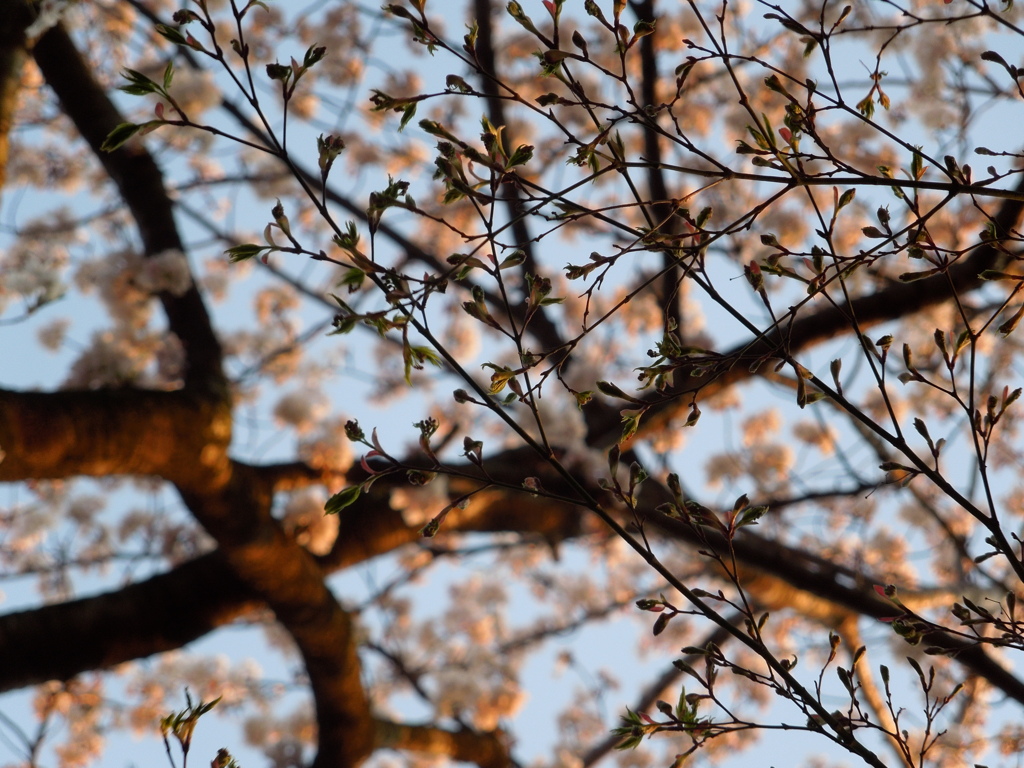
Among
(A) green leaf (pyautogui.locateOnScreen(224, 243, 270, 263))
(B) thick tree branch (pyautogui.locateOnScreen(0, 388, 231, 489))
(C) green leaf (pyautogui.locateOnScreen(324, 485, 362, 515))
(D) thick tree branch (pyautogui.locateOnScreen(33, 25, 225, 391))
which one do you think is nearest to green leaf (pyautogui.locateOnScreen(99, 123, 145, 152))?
(A) green leaf (pyautogui.locateOnScreen(224, 243, 270, 263))

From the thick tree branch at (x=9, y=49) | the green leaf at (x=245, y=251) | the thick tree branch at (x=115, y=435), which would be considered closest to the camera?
the green leaf at (x=245, y=251)

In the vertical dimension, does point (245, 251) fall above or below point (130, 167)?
below

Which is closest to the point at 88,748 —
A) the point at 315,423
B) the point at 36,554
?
the point at 36,554

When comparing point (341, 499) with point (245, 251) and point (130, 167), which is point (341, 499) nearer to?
point (245, 251)

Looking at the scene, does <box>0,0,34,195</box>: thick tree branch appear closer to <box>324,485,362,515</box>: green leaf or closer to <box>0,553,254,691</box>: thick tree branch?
<box>0,553,254,691</box>: thick tree branch

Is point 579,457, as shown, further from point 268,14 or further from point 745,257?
point 268,14

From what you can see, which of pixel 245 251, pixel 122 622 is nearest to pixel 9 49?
pixel 122 622

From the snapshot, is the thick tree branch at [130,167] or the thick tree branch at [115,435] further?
the thick tree branch at [130,167]

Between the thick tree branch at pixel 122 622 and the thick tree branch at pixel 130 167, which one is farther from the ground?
the thick tree branch at pixel 130 167

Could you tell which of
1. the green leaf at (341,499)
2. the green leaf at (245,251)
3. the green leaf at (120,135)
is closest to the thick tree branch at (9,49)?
the green leaf at (120,135)

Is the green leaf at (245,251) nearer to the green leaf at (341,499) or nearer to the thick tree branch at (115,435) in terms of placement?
the green leaf at (341,499)

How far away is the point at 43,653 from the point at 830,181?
211 cm

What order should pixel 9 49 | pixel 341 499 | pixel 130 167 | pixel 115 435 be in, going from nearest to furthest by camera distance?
pixel 341 499
pixel 115 435
pixel 9 49
pixel 130 167

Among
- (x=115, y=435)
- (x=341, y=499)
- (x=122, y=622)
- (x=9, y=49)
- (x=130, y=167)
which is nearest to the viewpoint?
(x=341, y=499)
